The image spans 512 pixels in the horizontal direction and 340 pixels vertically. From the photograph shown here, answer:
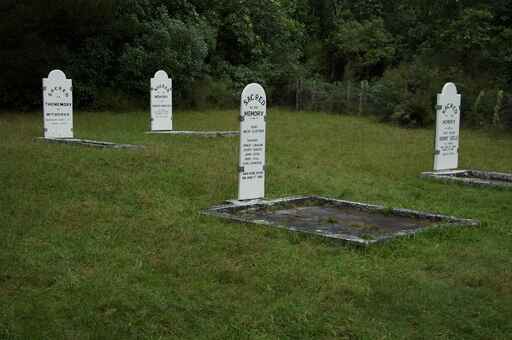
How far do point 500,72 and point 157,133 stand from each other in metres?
13.5

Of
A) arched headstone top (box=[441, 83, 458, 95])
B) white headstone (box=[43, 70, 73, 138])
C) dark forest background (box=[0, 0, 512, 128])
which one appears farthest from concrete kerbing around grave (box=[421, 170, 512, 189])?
dark forest background (box=[0, 0, 512, 128])

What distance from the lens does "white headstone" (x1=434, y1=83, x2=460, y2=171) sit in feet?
43.1

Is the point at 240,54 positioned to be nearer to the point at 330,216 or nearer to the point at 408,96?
the point at 408,96

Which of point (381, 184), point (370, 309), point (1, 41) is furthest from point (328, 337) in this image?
point (1, 41)

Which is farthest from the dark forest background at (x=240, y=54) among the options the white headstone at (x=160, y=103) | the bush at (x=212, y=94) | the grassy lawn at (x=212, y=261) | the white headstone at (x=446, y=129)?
the grassy lawn at (x=212, y=261)

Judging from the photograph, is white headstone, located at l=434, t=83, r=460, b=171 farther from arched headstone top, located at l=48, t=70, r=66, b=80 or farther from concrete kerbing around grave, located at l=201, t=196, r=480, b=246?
arched headstone top, located at l=48, t=70, r=66, b=80

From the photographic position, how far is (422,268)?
264 inches

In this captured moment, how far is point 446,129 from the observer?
13.3 meters

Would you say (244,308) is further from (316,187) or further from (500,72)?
(500,72)

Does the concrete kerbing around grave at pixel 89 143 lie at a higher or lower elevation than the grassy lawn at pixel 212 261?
higher

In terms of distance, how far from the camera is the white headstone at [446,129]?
1312 centimetres

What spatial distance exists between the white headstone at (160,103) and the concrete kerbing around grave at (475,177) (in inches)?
306

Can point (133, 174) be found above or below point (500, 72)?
below

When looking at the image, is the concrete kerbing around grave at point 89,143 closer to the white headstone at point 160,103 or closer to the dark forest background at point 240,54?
the white headstone at point 160,103
